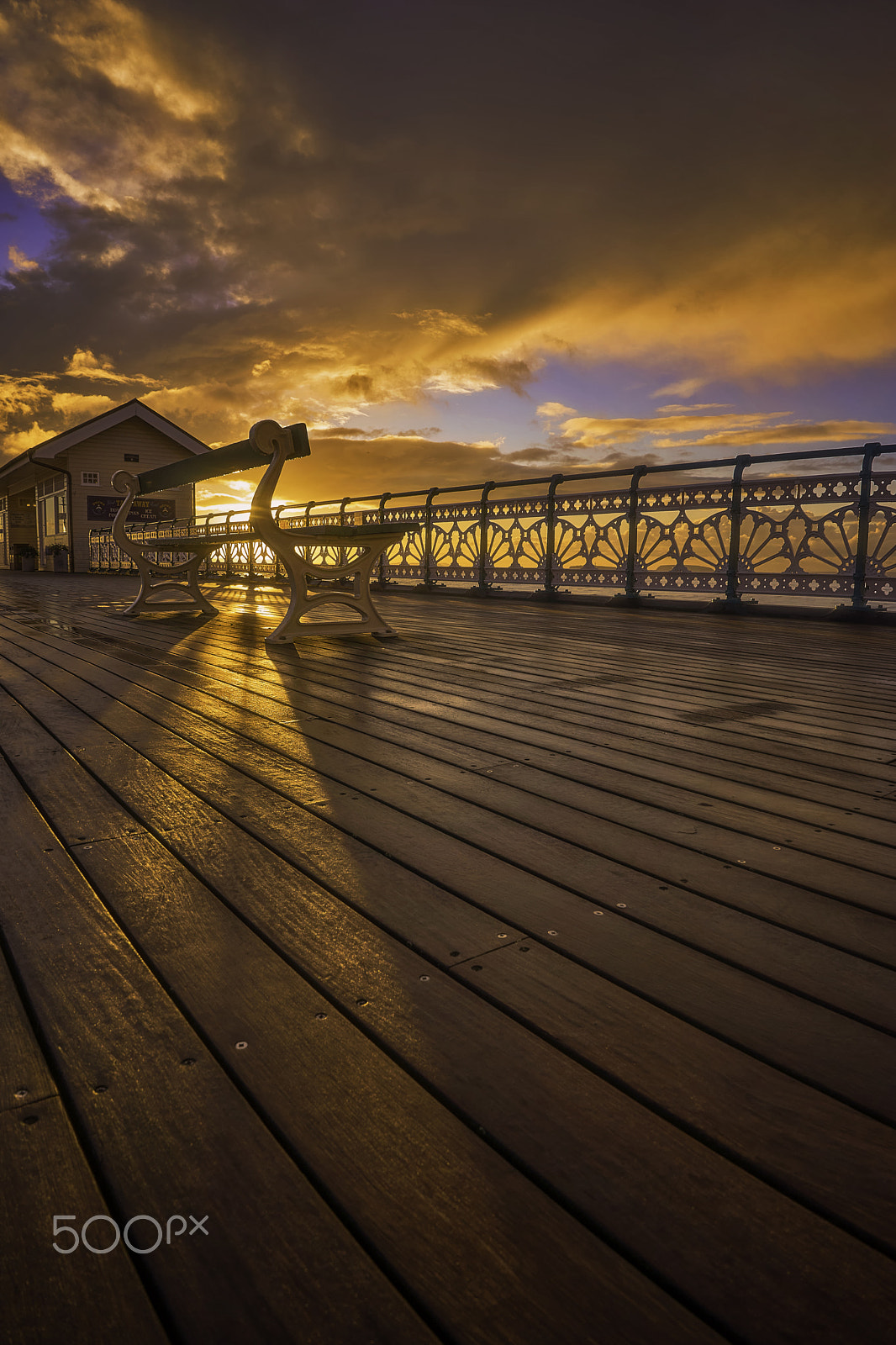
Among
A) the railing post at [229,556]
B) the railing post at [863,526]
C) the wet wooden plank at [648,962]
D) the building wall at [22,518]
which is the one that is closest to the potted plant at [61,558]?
the building wall at [22,518]

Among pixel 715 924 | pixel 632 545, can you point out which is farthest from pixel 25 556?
pixel 715 924

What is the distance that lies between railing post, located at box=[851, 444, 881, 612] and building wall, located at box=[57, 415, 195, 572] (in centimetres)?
2132

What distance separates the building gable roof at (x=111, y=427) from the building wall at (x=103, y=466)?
0.95 ft

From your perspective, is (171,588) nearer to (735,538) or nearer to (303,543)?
(303,543)

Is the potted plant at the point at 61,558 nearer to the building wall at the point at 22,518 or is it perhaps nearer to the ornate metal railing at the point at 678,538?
the building wall at the point at 22,518

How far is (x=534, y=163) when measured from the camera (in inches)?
444

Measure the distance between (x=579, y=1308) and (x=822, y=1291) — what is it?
0.71 feet

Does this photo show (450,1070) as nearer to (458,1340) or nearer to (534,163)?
(458,1340)

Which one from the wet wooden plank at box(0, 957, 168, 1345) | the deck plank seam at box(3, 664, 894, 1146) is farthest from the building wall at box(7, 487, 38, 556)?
the wet wooden plank at box(0, 957, 168, 1345)

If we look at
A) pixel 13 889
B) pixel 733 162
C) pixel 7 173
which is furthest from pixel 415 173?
pixel 13 889

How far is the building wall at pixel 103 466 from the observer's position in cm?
2273

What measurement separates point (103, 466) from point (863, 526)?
2347 centimetres

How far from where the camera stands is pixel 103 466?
23094mm

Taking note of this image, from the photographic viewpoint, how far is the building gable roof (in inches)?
833
